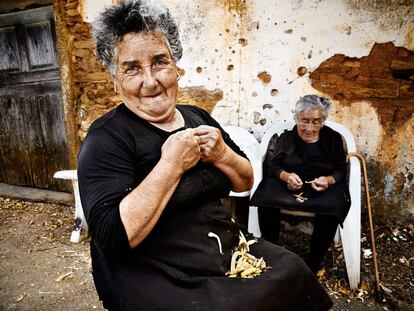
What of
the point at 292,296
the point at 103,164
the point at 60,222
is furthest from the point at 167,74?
the point at 60,222

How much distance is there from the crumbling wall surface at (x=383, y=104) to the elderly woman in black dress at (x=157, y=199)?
229cm

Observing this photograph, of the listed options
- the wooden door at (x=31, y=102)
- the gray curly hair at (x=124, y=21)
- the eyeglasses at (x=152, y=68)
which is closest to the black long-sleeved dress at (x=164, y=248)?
the eyeglasses at (x=152, y=68)

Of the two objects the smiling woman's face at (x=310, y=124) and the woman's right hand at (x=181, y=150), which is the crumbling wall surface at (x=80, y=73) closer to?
the smiling woman's face at (x=310, y=124)

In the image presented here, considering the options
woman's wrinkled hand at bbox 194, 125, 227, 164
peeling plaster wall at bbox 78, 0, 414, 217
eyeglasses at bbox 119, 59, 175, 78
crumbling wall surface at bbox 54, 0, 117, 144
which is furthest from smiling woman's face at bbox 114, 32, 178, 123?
crumbling wall surface at bbox 54, 0, 117, 144

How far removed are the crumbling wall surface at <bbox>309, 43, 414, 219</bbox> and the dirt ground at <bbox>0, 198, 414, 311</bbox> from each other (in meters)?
0.42

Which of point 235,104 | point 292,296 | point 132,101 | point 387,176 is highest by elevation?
point 132,101

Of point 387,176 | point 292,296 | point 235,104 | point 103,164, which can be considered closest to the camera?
point 103,164

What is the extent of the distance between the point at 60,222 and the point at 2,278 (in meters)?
1.14

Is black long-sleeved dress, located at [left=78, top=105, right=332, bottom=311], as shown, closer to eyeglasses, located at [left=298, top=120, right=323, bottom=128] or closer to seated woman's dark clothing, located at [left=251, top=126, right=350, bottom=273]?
seated woman's dark clothing, located at [left=251, top=126, right=350, bottom=273]

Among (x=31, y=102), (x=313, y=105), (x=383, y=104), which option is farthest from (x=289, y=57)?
(x=31, y=102)

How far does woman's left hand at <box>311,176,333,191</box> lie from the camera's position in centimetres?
274

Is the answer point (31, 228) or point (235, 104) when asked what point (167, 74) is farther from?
point (31, 228)

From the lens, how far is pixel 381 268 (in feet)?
9.51

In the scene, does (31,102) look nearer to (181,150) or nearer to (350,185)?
(181,150)
